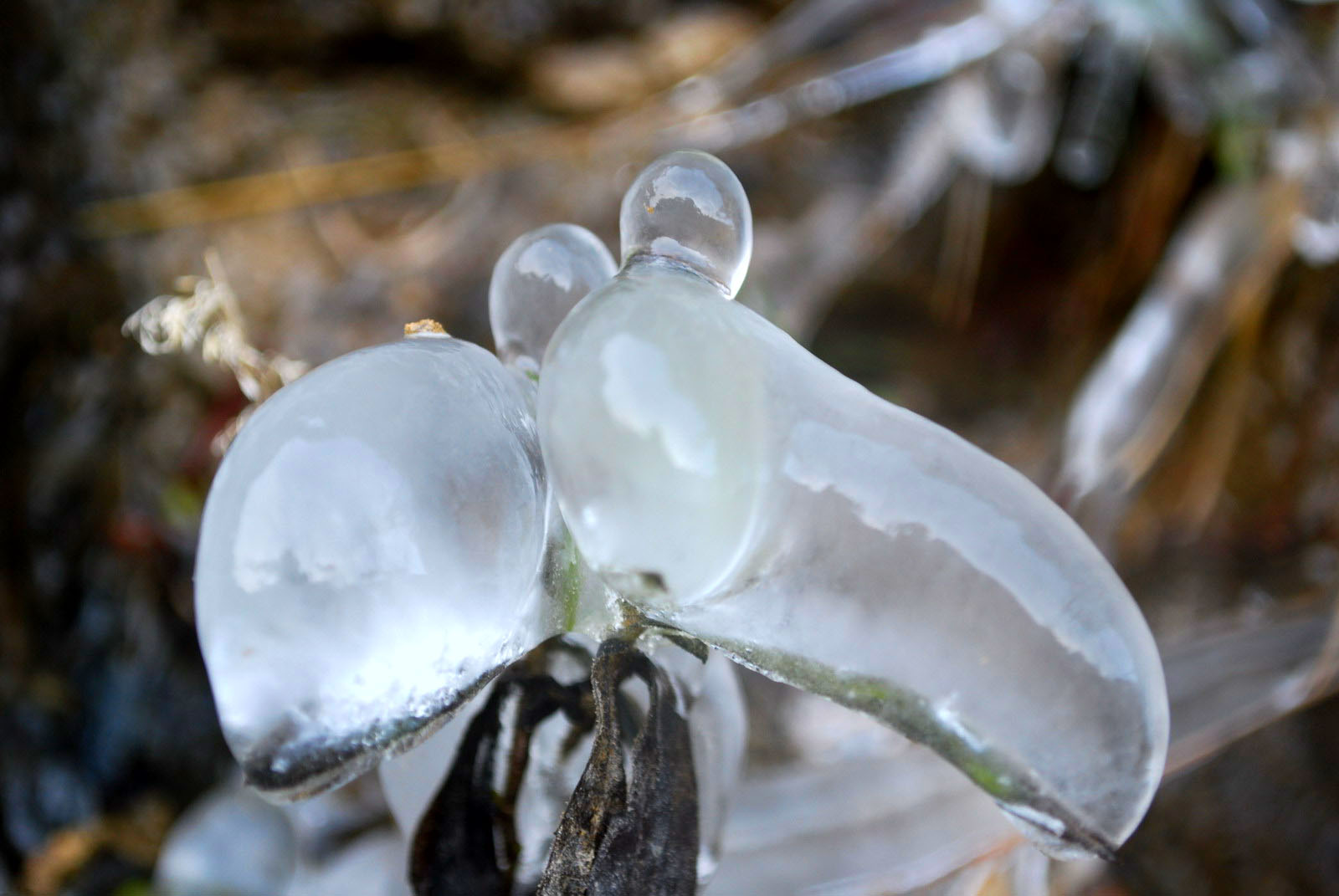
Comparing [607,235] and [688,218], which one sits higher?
[688,218]

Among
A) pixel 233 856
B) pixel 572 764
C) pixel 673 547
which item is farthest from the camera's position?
pixel 233 856

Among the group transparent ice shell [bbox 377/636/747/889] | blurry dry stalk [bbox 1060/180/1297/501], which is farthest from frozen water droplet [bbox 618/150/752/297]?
blurry dry stalk [bbox 1060/180/1297/501]

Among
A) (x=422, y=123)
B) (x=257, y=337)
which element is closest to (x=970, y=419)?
(x=422, y=123)

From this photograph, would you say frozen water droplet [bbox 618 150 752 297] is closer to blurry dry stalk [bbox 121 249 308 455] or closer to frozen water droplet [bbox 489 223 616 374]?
frozen water droplet [bbox 489 223 616 374]

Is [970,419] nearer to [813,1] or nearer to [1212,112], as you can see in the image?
[1212,112]

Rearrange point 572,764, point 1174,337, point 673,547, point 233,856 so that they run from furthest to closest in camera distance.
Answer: point 1174,337
point 233,856
point 572,764
point 673,547

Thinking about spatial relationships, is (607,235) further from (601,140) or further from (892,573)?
(892,573)

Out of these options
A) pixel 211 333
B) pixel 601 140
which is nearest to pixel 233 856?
pixel 211 333

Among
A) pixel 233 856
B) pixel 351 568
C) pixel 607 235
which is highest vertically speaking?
pixel 351 568
